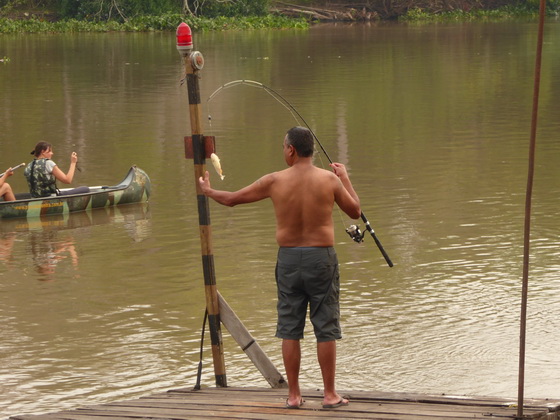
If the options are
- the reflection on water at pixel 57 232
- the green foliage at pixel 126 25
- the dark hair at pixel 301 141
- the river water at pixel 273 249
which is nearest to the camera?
the dark hair at pixel 301 141

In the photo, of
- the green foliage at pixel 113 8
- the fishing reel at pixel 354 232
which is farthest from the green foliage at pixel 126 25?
the fishing reel at pixel 354 232

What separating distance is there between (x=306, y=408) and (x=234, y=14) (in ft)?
202

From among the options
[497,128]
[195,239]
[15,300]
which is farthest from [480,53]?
[15,300]

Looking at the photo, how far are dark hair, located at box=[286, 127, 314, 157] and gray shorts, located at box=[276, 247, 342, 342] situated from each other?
518 millimetres

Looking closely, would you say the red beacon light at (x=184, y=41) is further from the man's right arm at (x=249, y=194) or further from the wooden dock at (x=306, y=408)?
the wooden dock at (x=306, y=408)

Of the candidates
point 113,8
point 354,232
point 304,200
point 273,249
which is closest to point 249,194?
point 304,200

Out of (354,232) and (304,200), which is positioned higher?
(304,200)

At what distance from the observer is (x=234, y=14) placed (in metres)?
66.8

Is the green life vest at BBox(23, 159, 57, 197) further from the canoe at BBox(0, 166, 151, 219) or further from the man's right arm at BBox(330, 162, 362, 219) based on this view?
the man's right arm at BBox(330, 162, 362, 219)

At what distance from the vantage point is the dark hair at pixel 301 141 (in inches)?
257

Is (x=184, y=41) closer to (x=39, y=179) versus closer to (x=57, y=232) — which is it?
(x=57, y=232)

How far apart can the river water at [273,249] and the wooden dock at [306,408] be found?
57.6 inches

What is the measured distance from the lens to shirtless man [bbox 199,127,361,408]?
6.49m

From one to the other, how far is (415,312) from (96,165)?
9.87 m
